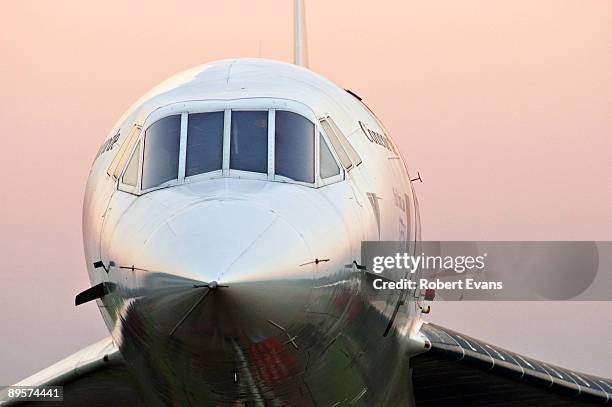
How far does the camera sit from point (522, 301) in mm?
33812

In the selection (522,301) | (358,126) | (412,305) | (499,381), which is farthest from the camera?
(522,301)

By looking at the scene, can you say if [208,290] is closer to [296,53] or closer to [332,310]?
[332,310]

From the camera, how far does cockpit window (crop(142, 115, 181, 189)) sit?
11.5m

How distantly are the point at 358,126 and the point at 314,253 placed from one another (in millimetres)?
2856

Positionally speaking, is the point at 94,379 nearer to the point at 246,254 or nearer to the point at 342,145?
the point at 342,145

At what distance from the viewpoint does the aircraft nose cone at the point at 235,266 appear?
32.0ft

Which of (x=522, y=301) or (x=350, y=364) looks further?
(x=522, y=301)

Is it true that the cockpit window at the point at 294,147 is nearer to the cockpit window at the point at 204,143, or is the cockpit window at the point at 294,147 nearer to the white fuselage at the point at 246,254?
the white fuselage at the point at 246,254

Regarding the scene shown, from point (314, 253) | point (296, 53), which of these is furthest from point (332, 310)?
point (296, 53)

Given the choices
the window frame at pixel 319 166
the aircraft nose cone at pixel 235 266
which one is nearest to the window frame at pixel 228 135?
the window frame at pixel 319 166

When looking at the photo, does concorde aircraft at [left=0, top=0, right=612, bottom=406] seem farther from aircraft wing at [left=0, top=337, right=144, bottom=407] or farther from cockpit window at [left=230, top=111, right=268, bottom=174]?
aircraft wing at [left=0, top=337, right=144, bottom=407]

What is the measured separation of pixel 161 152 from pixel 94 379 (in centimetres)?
435

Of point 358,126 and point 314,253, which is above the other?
point 358,126

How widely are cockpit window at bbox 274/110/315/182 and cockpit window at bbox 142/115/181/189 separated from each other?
0.85m
